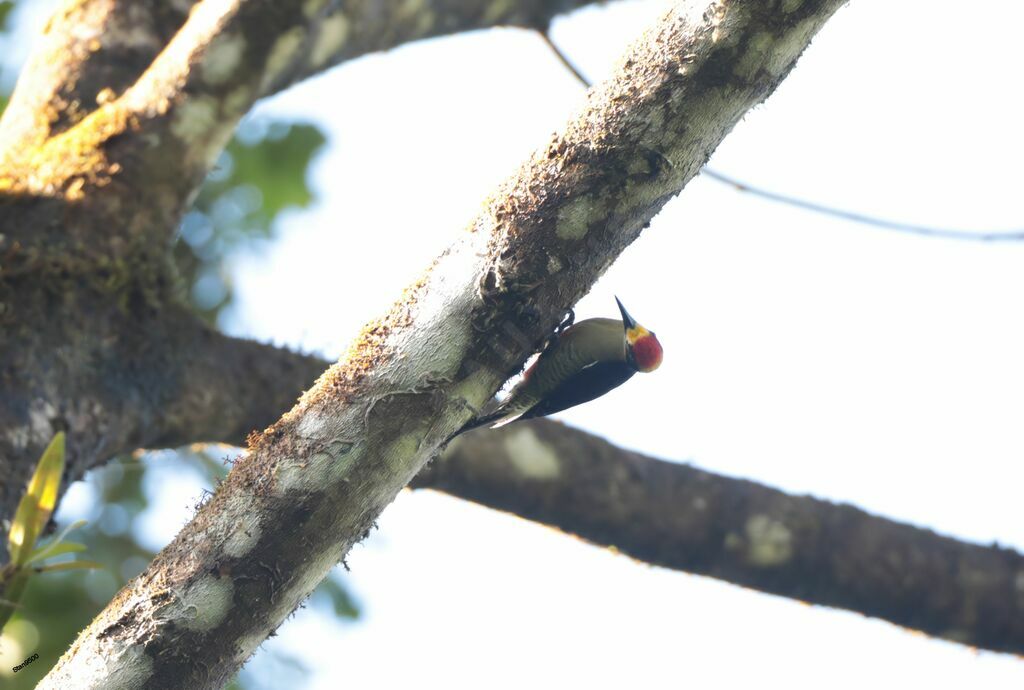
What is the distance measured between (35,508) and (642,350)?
223 cm

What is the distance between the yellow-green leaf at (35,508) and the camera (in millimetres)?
2559

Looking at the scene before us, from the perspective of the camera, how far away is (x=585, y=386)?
3885 millimetres

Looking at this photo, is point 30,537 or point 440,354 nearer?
point 440,354

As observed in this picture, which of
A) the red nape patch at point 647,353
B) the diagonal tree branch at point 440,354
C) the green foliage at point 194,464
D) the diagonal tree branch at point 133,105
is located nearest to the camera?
the diagonal tree branch at point 440,354

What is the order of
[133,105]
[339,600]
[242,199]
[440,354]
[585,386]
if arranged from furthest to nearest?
[242,199] < [339,600] < [585,386] < [133,105] < [440,354]

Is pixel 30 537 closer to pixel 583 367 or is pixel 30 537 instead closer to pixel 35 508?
pixel 35 508

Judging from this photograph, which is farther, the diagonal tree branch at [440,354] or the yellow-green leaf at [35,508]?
the yellow-green leaf at [35,508]

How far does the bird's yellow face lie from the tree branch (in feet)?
1.74

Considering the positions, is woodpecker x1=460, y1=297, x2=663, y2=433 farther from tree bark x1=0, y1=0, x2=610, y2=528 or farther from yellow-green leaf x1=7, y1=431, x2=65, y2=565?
yellow-green leaf x1=7, y1=431, x2=65, y2=565

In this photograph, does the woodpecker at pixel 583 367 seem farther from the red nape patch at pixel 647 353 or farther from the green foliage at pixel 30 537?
the green foliage at pixel 30 537

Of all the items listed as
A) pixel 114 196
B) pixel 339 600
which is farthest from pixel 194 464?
pixel 114 196

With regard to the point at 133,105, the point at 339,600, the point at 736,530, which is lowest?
the point at 133,105

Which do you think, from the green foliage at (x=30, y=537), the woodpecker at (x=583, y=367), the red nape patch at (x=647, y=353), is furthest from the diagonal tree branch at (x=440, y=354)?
the red nape patch at (x=647, y=353)

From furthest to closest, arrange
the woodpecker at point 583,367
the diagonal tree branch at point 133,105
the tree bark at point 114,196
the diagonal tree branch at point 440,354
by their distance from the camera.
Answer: the woodpecker at point 583,367, the diagonal tree branch at point 133,105, the tree bark at point 114,196, the diagonal tree branch at point 440,354
